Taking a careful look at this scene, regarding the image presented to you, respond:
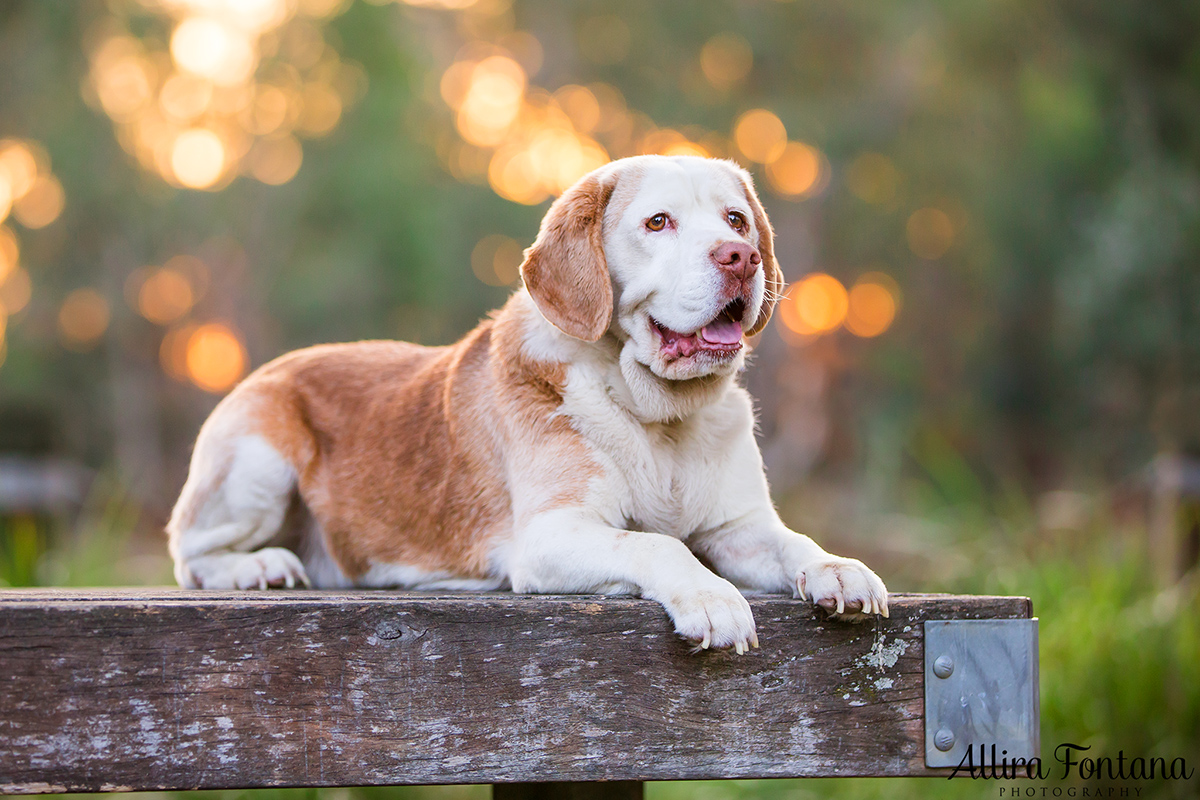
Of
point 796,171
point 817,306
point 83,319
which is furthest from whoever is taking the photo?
point 83,319

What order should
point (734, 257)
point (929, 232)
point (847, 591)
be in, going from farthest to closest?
1. point (929, 232)
2. point (734, 257)
3. point (847, 591)

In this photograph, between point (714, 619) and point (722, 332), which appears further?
point (722, 332)

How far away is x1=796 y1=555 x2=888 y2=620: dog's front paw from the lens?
222 cm

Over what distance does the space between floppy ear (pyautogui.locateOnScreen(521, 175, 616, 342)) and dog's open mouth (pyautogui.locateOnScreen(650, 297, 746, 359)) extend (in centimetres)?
17

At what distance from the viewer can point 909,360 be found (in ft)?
81.5

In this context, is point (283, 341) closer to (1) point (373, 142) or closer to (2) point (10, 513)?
(1) point (373, 142)

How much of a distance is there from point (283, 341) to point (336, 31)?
825cm

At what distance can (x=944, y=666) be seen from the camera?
2252 mm

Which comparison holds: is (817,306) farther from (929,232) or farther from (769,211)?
(929,232)

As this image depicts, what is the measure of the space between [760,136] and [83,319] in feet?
61.8

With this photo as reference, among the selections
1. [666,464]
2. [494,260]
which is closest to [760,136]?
[494,260]

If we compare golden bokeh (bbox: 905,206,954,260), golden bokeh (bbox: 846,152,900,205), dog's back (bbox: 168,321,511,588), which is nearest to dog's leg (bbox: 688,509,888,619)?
dog's back (bbox: 168,321,511,588)

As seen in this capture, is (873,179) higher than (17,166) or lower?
lower

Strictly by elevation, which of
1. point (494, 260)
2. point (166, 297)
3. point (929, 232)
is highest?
point (929, 232)
